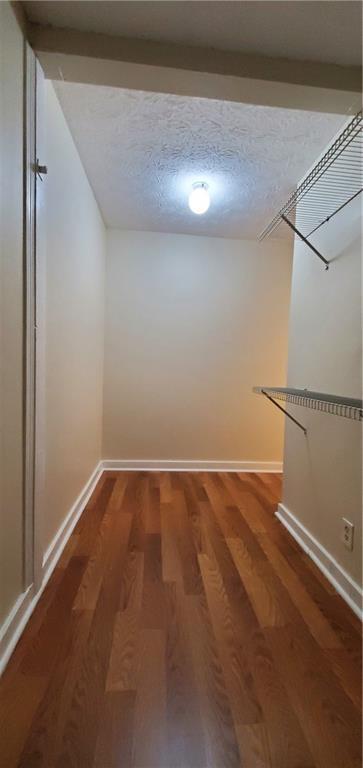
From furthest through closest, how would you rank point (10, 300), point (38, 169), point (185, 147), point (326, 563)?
point (185, 147), point (326, 563), point (38, 169), point (10, 300)

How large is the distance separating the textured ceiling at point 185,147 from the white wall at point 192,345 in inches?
20.6

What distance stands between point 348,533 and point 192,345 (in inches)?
78.5

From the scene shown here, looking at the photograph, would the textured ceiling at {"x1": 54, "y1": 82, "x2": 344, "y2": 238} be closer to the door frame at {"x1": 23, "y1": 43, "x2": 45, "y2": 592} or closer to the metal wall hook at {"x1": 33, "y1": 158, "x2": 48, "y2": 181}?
the door frame at {"x1": 23, "y1": 43, "x2": 45, "y2": 592}

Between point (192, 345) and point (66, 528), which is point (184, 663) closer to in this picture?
point (66, 528)

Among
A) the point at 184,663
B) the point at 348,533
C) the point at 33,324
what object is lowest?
the point at 184,663

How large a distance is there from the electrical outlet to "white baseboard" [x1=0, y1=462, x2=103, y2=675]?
4.42 feet

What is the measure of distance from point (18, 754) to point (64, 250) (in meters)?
1.83

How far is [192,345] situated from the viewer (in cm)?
297

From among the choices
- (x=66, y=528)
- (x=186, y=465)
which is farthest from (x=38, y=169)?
(x=186, y=465)

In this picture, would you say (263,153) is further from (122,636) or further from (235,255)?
(122,636)

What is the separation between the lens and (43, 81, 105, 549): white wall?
4.66ft

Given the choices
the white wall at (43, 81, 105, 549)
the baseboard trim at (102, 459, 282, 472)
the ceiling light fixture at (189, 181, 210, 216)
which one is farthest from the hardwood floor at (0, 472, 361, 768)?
the ceiling light fixture at (189, 181, 210, 216)

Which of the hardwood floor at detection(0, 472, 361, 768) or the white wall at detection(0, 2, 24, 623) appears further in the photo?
the white wall at detection(0, 2, 24, 623)

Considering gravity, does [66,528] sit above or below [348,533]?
below
